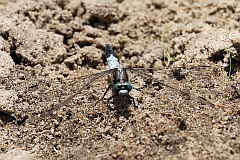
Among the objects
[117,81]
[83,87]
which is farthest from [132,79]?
[83,87]

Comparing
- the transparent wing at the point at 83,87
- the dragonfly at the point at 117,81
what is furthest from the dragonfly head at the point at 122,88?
the transparent wing at the point at 83,87

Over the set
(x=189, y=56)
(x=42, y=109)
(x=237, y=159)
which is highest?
(x=189, y=56)

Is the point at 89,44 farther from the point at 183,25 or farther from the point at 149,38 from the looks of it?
the point at 183,25

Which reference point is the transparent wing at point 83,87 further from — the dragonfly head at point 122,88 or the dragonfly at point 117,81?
the dragonfly head at point 122,88

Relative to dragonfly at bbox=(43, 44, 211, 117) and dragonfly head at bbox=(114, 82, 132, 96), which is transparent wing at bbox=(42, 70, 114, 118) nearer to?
dragonfly at bbox=(43, 44, 211, 117)

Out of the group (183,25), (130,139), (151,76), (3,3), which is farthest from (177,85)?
(3,3)
